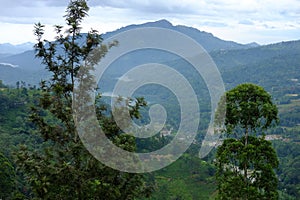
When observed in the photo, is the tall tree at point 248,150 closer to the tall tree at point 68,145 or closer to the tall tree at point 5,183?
the tall tree at point 68,145

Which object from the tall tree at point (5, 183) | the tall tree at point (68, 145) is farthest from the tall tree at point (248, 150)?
the tall tree at point (5, 183)

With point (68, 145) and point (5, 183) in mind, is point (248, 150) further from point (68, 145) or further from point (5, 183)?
point (5, 183)

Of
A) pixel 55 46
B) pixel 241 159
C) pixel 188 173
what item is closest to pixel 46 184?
pixel 55 46

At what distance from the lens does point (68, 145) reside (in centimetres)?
711

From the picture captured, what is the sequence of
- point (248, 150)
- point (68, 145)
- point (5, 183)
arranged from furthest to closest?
point (5, 183)
point (248, 150)
point (68, 145)

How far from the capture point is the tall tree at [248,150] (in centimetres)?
820

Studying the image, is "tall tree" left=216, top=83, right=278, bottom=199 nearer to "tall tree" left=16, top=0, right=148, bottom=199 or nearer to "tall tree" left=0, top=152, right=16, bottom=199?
"tall tree" left=16, top=0, right=148, bottom=199

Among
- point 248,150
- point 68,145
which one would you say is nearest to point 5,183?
point 68,145

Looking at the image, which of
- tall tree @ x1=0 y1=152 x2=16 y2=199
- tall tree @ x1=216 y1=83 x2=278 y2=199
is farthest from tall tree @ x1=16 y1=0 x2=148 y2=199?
tall tree @ x1=0 y1=152 x2=16 y2=199

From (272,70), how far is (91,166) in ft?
610

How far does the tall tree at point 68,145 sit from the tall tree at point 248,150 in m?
2.31

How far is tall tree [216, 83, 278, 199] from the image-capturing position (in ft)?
26.9

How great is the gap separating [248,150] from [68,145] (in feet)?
12.8

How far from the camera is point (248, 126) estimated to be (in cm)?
859
